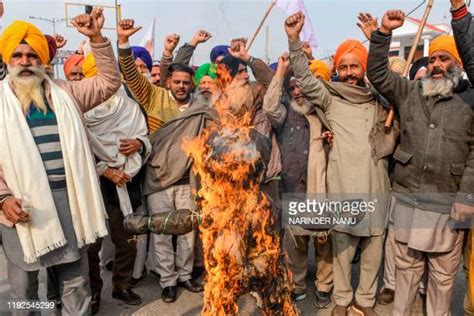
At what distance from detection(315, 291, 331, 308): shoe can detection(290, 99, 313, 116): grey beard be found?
189 centimetres

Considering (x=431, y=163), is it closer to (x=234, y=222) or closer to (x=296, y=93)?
(x=296, y=93)

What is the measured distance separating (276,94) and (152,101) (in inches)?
58.7

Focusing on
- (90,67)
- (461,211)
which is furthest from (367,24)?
(90,67)

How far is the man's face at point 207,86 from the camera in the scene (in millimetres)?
4538

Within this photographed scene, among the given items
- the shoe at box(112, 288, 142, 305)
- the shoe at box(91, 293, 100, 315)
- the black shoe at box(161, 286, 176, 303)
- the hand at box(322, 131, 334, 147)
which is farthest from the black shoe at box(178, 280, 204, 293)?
the hand at box(322, 131, 334, 147)

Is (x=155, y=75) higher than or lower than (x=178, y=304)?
higher

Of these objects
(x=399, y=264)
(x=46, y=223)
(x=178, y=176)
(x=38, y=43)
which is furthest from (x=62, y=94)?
(x=399, y=264)

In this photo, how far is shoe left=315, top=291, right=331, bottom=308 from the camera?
4121 mm

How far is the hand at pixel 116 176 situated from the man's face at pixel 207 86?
1.33 m

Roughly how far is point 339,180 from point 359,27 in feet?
4.64

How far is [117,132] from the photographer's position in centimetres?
392

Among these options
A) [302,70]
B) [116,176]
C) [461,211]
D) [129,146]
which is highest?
[302,70]

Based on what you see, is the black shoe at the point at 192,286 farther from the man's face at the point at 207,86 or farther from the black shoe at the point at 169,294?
the man's face at the point at 207,86

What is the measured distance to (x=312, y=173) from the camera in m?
3.81
